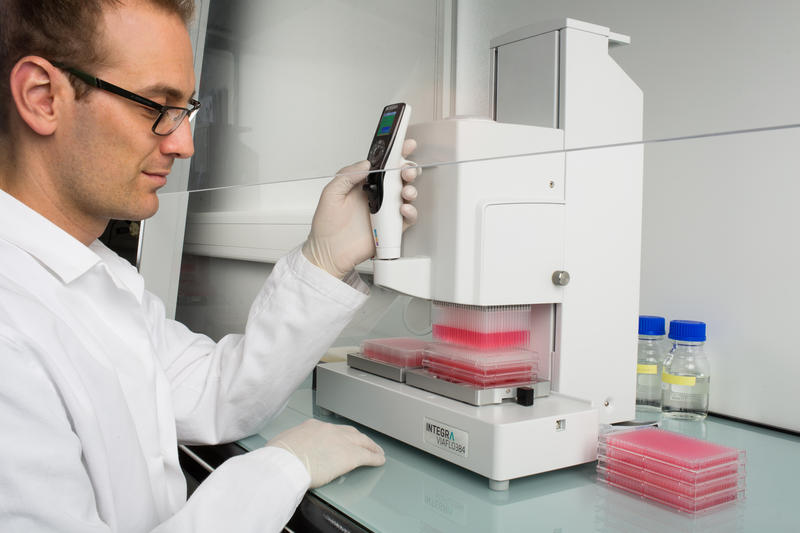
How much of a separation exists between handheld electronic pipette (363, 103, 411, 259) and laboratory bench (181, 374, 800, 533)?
0.34 metres

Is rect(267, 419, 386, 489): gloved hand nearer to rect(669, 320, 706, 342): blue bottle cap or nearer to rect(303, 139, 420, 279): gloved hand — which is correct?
rect(303, 139, 420, 279): gloved hand

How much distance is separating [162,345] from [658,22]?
39.2 inches

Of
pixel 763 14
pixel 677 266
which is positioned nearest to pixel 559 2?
pixel 763 14

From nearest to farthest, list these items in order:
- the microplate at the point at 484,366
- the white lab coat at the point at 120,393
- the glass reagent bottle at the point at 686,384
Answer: the white lab coat at the point at 120,393 → the microplate at the point at 484,366 → the glass reagent bottle at the point at 686,384

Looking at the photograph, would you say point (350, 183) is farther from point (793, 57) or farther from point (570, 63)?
point (793, 57)

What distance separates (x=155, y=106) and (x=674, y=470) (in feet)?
2.81

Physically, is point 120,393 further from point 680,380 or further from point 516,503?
point 680,380

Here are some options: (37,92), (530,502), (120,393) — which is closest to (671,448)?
(530,502)

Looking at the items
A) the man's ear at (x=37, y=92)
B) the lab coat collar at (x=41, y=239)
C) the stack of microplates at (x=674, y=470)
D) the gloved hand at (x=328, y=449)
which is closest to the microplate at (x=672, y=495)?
the stack of microplates at (x=674, y=470)

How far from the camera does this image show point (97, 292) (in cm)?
92

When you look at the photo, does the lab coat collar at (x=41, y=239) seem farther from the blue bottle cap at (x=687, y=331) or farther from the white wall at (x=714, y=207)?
the blue bottle cap at (x=687, y=331)

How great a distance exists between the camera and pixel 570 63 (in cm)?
82

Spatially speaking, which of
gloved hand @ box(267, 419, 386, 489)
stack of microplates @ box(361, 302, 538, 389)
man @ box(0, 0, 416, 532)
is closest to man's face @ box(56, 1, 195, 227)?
man @ box(0, 0, 416, 532)

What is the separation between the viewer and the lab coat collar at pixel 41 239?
0.84 metres
